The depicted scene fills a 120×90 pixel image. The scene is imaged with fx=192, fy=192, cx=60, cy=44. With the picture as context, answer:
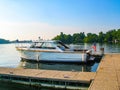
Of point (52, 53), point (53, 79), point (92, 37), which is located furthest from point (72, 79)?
point (92, 37)

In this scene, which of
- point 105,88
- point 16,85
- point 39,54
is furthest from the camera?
point 39,54

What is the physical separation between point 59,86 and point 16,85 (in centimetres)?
281

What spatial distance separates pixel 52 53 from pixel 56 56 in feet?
1.88

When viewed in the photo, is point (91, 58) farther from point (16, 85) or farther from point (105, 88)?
point (105, 88)

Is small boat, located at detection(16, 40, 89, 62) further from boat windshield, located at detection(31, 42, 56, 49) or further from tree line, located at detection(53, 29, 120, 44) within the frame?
tree line, located at detection(53, 29, 120, 44)

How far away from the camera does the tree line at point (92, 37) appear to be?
110 m

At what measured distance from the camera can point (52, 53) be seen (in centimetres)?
2161

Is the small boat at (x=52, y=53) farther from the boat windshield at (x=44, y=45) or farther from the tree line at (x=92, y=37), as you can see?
the tree line at (x=92, y=37)

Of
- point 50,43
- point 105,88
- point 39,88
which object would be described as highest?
point 50,43

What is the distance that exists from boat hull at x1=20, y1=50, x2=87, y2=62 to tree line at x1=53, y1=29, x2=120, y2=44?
3312 inches

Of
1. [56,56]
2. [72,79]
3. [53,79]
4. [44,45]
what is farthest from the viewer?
[44,45]

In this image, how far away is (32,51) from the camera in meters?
23.5

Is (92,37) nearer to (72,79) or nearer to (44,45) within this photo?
(44,45)

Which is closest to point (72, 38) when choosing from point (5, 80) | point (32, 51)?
point (32, 51)
